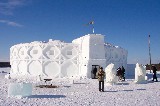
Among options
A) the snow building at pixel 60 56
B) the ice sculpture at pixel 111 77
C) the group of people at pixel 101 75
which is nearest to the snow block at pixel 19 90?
the group of people at pixel 101 75

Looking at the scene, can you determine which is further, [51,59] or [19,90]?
[51,59]

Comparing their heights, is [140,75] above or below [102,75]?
above

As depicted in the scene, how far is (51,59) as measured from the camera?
39.4 meters

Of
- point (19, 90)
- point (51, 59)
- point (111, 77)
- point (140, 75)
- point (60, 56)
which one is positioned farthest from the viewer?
point (51, 59)

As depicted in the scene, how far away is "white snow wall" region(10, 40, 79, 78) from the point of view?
39250 mm

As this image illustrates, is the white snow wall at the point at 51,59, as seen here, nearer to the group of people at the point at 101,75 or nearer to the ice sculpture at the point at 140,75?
the group of people at the point at 101,75

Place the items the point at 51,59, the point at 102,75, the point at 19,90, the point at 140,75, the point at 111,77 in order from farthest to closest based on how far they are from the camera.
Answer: the point at 51,59 → the point at 140,75 → the point at 111,77 → the point at 102,75 → the point at 19,90

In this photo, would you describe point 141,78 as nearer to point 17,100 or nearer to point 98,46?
point 98,46

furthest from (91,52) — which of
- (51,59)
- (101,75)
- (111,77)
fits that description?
(101,75)

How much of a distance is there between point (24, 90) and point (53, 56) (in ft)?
73.9

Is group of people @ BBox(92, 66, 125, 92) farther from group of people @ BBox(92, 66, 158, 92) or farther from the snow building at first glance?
the snow building

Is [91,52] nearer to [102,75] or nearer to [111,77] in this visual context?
[111,77]

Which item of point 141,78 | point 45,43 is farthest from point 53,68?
Answer: point 141,78

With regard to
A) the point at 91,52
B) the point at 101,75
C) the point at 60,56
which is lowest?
the point at 101,75
